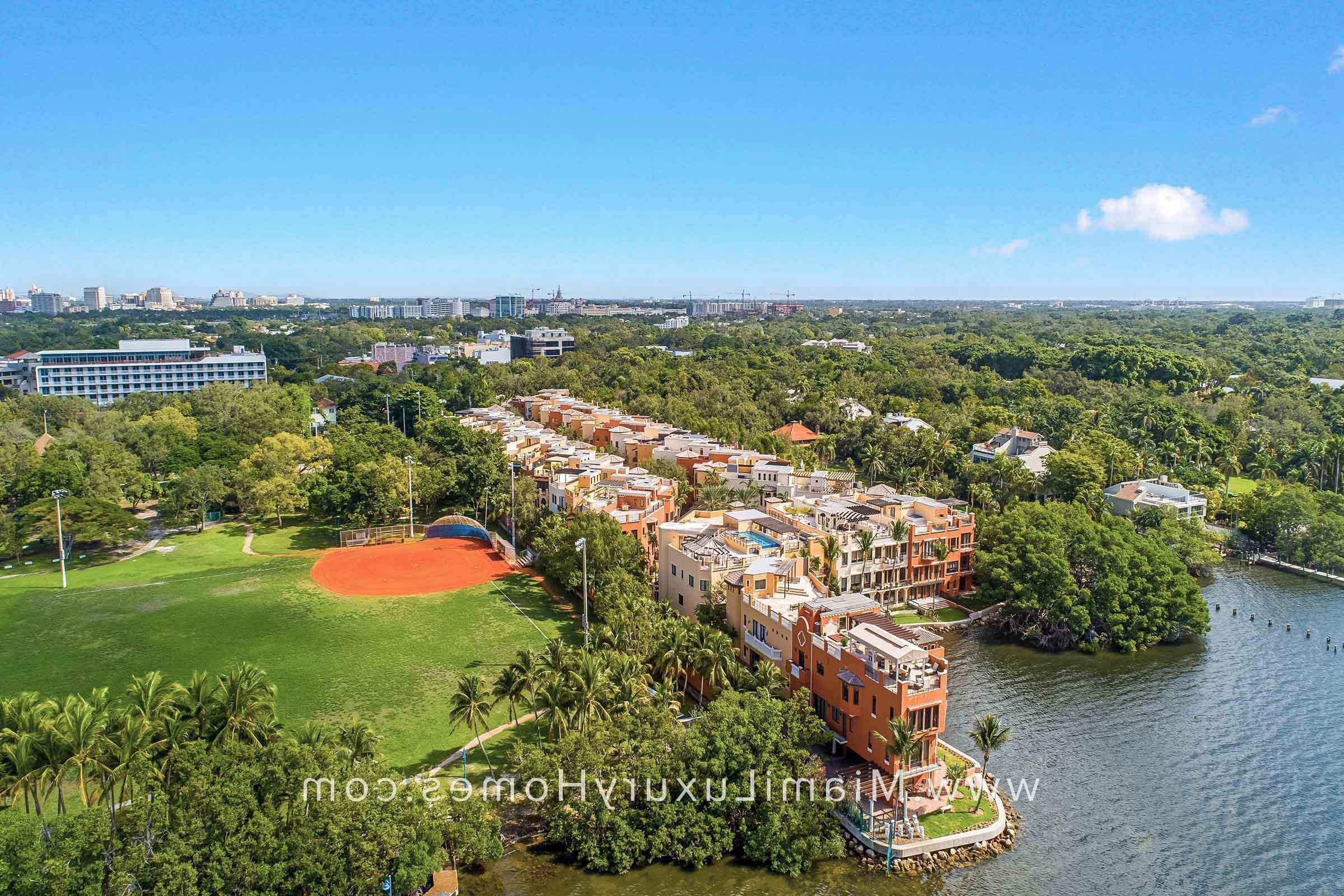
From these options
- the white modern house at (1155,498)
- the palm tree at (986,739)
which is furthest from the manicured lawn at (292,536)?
the white modern house at (1155,498)

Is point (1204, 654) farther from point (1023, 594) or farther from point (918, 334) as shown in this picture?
point (918, 334)

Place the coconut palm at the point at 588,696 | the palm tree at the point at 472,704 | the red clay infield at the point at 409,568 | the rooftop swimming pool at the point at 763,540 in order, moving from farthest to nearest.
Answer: the red clay infield at the point at 409,568 → the rooftop swimming pool at the point at 763,540 → the palm tree at the point at 472,704 → the coconut palm at the point at 588,696

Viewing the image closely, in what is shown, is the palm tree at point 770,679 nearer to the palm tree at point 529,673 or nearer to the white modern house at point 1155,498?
the palm tree at point 529,673

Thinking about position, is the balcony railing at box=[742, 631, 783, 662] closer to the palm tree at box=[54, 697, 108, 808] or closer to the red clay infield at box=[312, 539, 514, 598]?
the red clay infield at box=[312, 539, 514, 598]

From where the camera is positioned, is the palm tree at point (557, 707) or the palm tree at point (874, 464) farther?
the palm tree at point (874, 464)

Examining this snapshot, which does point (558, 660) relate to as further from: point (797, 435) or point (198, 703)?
point (797, 435)

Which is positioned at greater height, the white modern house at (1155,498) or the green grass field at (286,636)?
the white modern house at (1155,498)

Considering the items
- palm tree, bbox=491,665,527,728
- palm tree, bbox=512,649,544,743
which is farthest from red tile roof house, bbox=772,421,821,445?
palm tree, bbox=491,665,527,728
